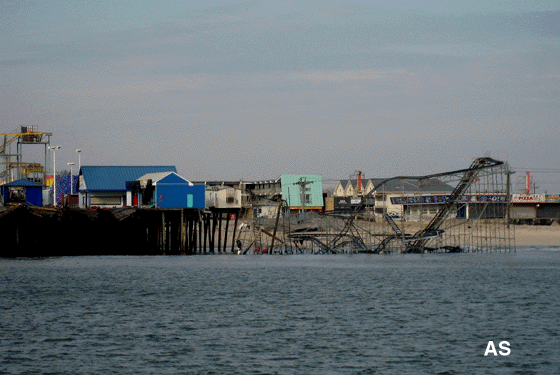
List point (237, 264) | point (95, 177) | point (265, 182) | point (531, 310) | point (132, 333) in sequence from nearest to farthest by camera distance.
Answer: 1. point (132, 333)
2. point (531, 310)
3. point (237, 264)
4. point (95, 177)
5. point (265, 182)

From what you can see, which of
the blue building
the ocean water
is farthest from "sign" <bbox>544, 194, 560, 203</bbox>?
the blue building

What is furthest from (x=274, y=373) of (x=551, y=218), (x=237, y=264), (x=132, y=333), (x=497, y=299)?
(x=551, y=218)

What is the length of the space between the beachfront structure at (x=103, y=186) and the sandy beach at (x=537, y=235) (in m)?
52.9

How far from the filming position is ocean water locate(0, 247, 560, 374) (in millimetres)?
24312

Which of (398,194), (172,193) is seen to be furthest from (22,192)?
(398,194)

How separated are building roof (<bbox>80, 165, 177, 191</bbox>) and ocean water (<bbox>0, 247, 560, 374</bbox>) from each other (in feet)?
121

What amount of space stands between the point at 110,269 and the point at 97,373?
39.7 meters

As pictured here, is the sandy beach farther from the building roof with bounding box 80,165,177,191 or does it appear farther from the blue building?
the blue building

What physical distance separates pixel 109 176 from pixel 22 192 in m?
17.5

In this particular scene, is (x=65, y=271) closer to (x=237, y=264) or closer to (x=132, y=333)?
(x=237, y=264)

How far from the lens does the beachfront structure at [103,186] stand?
9581cm

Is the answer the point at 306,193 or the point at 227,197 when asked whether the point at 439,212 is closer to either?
the point at 227,197

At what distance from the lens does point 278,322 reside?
32625mm

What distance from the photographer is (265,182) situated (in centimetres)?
14088
